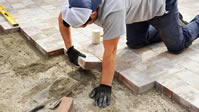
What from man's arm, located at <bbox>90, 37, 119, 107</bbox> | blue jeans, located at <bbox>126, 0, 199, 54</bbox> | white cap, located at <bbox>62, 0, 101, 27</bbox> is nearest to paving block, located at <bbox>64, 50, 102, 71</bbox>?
man's arm, located at <bbox>90, 37, 119, 107</bbox>

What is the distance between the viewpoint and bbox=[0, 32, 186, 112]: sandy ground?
248 cm

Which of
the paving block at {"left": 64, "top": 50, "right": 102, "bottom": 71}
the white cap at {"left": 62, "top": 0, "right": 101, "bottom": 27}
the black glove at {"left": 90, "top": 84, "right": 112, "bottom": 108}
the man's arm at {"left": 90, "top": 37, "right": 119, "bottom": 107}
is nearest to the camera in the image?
the white cap at {"left": 62, "top": 0, "right": 101, "bottom": 27}

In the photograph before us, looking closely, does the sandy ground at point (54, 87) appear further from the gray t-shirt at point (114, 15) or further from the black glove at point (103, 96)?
the gray t-shirt at point (114, 15)

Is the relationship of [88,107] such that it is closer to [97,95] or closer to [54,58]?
[97,95]

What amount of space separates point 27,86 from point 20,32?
1.78 metres

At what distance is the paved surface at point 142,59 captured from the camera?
8.50 ft

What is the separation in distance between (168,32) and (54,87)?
5.56 feet

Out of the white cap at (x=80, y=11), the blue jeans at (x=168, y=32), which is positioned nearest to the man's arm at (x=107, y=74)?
the white cap at (x=80, y=11)

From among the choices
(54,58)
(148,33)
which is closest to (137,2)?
(148,33)

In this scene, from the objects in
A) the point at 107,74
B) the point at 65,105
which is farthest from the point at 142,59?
the point at 65,105

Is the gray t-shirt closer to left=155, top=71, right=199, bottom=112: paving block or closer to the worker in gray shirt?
the worker in gray shirt

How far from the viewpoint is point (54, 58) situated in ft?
11.2

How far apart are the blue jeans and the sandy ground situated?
2.83 feet

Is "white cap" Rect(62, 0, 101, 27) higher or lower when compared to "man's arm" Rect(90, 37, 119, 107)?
higher
